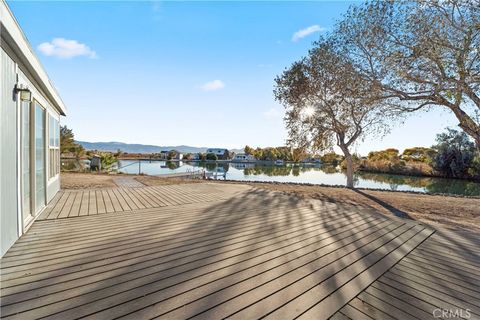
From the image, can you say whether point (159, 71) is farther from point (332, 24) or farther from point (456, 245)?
point (456, 245)

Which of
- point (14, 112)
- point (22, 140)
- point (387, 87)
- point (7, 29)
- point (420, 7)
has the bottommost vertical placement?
point (22, 140)

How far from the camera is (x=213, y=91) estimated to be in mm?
12812

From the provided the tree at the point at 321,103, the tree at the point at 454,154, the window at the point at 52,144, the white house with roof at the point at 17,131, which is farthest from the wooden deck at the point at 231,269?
the tree at the point at 454,154

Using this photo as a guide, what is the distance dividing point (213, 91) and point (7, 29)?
11108mm

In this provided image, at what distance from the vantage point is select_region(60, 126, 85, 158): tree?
1940 cm

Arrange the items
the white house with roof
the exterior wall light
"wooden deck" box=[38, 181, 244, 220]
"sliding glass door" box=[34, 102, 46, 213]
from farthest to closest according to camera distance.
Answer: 1. "wooden deck" box=[38, 181, 244, 220]
2. "sliding glass door" box=[34, 102, 46, 213]
3. the exterior wall light
4. the white house with roof

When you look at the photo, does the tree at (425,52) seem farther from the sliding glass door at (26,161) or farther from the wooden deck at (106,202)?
the sliding glass door at (26,161)

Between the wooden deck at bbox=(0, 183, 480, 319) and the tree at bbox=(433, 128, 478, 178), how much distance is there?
23.1m

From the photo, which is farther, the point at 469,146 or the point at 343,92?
the point at 469,146

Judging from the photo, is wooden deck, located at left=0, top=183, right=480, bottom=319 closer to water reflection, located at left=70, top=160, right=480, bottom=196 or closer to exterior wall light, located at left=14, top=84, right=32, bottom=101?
exterior wall light, located at left=14, top=84, right=32, bottom=101

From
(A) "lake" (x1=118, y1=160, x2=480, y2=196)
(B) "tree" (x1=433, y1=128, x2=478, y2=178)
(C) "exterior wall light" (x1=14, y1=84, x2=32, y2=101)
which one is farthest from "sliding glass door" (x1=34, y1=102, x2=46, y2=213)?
(B) "tree" (x1=433, y1=128, x2=478, y2=178)

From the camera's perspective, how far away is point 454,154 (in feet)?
68.3

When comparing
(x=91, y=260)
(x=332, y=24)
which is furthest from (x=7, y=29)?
(x=332, y=24)

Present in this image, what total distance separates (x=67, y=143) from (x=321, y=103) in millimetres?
21250
